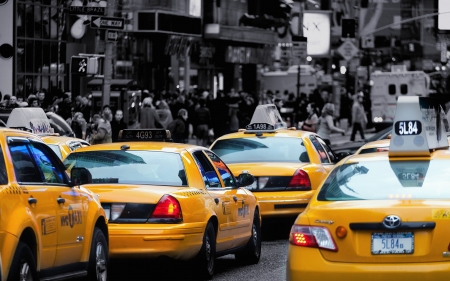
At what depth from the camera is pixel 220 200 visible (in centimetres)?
1173

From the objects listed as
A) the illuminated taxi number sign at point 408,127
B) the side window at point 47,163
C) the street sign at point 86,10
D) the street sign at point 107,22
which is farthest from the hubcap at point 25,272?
the street sign at point 107,22

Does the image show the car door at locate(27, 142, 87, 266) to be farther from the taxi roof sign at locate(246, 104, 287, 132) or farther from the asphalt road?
the taxi roof sign at locate(246, 104, 287, 132)

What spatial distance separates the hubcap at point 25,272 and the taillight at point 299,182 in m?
7.86

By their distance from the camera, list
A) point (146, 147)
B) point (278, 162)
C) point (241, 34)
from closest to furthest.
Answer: point (146, 147) → point (278, 162) → point (241, 34)

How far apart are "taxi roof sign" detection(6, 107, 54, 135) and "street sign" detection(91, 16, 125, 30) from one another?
320 inches

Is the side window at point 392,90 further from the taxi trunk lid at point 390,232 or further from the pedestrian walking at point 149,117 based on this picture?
the taxi trunk lid at point 390,232

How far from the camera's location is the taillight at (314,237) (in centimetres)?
800

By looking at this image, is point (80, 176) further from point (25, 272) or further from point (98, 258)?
point (25, 272)

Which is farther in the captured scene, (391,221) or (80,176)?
(80,176)

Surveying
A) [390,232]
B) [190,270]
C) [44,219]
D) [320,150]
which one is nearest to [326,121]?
[320,150]

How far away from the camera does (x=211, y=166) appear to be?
39.6ft

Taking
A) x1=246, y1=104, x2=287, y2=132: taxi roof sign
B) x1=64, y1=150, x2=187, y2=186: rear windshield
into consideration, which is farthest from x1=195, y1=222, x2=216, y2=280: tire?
x1=246, y1=104, x2=287, y2=132: taxi roof sign

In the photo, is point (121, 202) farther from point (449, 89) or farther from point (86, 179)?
point (449, 89)

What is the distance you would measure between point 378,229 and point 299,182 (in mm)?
7571
